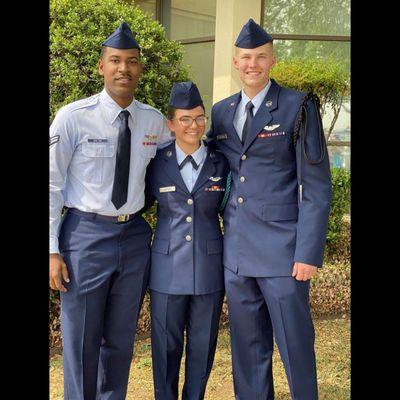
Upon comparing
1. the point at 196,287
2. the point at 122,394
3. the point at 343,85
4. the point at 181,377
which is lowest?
the point at 181,377

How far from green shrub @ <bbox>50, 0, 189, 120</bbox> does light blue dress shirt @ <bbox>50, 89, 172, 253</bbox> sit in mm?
1251

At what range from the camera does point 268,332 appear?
10.7 ft

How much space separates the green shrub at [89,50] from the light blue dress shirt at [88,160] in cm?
125

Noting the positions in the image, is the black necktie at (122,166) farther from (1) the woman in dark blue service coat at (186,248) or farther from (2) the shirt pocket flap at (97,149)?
(1) the woman in dark blue service coat at (186,248)

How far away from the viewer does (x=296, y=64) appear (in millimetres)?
7203

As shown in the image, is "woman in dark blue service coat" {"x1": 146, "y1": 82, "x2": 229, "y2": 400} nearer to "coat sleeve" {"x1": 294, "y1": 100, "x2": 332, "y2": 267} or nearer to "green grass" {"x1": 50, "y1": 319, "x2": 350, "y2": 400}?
"coat sleeve" {"x1": 294, "y1": 100, "x2": 332, "y2": 267}

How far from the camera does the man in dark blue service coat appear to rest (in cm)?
298

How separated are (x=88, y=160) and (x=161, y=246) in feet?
1.97

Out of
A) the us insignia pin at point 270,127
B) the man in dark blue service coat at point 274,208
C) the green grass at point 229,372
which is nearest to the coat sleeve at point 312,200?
the man in dark blue service coat at point 274,208
